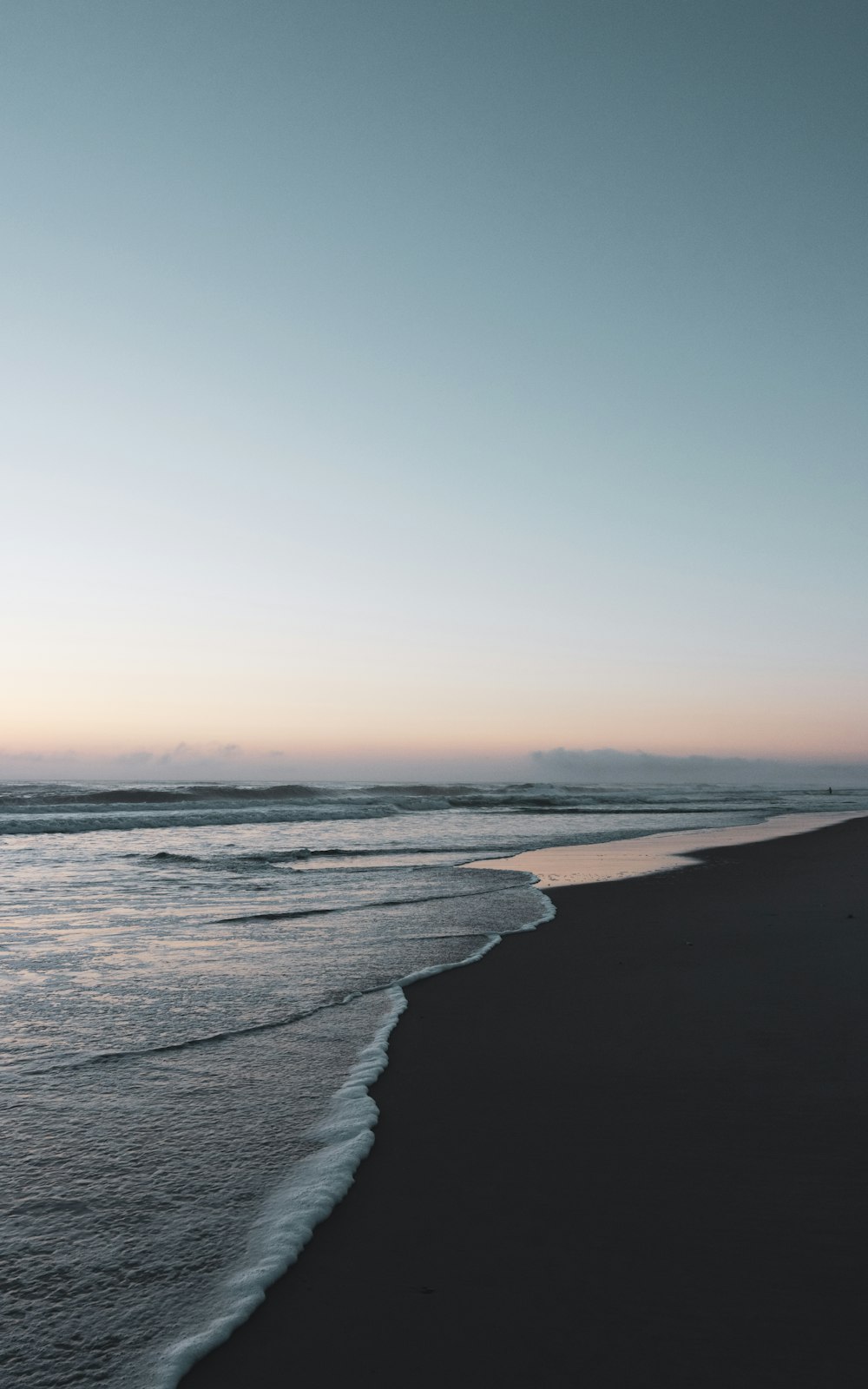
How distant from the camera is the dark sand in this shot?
196 cm

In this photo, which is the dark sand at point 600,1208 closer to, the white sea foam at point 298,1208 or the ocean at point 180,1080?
the white sea foam at point 298,1208

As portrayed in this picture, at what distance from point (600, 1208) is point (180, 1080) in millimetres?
2013

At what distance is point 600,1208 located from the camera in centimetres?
261

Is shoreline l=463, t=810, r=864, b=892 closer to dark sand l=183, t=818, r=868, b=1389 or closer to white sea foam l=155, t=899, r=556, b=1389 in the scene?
dark sand l=183, t=818, r=868, b=1389

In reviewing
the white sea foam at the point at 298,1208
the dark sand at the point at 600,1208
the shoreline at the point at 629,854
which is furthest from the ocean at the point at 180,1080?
the shoreline at the point at 629,854

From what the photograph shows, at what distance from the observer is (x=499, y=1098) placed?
141 inches

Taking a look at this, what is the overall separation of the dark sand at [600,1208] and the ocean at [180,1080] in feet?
0.58

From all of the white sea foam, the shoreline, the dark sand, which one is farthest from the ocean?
the shoreline

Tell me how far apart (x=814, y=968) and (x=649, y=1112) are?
3149 mm

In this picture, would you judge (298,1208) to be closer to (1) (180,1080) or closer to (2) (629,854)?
(1) (180,1080)

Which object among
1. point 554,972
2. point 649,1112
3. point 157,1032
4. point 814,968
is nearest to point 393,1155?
point 649,1112

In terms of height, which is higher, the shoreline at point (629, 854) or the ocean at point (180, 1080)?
the ocean at point (180, 1080)

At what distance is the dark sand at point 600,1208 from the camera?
196 centimetres

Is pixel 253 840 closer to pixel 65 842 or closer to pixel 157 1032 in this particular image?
pixel 65 842
